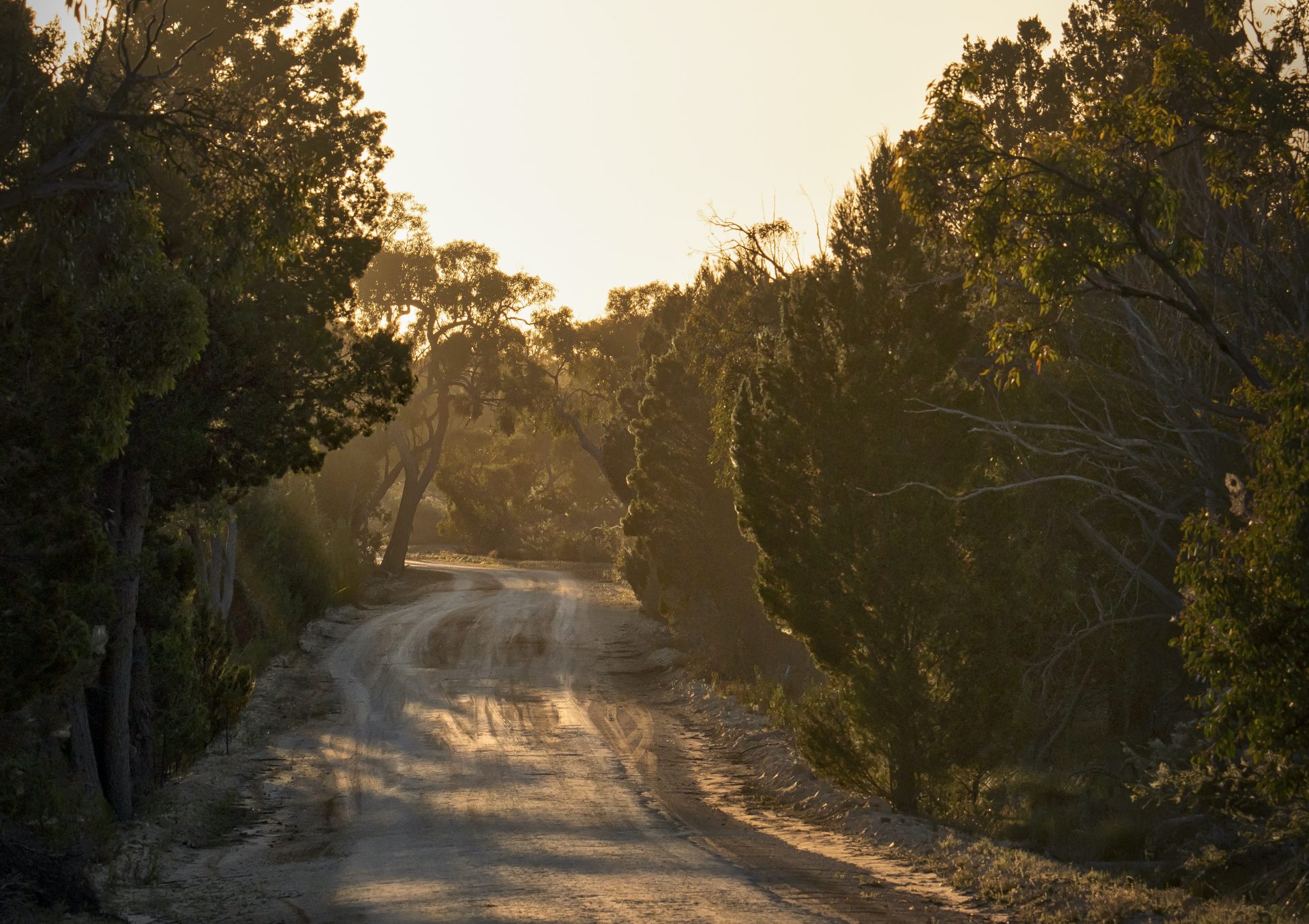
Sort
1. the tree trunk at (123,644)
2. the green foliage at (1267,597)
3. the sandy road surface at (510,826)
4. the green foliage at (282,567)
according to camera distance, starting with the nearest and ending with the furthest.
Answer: the green foliage at (1267,597) < the sandy road surface at (510,826) < the tree trunk at (123,644) < the green foliage at (282,567)

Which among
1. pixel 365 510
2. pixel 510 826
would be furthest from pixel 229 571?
pixel 365 510

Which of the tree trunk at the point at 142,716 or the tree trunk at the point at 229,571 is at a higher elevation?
the tree trunk at the point at 229,571

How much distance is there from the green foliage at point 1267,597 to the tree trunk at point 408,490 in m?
46.5

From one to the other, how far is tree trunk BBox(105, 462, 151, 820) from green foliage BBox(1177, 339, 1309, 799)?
453 inches

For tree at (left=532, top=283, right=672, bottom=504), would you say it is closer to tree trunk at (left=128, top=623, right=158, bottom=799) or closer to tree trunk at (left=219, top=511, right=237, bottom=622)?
tree trunk at (left=219, top=511, right=237, bottom=622)

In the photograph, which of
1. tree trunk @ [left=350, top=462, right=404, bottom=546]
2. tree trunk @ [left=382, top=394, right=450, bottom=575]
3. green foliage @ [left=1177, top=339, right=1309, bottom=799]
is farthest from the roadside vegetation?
tree trunk @ [left=350, top=462, right=404, bottom=546]

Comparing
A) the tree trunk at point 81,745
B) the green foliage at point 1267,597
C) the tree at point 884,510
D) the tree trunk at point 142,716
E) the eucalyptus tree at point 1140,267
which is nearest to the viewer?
the green foliage at point 1267,597

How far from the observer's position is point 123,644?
15.1 metres

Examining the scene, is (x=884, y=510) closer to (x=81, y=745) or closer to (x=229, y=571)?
(x=81, y=745)

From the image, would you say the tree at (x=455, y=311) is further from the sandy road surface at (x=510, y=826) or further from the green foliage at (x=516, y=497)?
the sandy road surface at (x=510, y=826)

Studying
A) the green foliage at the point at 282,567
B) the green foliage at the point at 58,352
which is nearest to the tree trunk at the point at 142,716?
the green foliage at the point at 58,352

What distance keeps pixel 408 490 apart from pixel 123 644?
41745mm

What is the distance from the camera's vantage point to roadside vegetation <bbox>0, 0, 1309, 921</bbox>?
1024 centimetres

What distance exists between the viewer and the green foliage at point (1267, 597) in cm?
796
